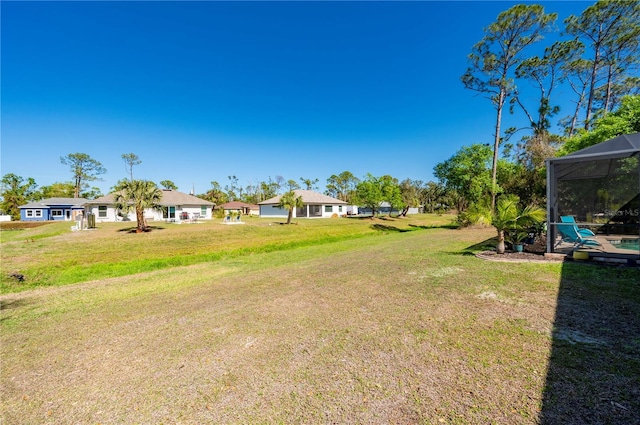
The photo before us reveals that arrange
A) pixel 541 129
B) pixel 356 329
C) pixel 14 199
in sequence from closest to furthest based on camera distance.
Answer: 1. pixel 356 329
2. pixel 541 129
3. pixel 14 199

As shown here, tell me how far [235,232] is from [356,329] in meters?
19.4

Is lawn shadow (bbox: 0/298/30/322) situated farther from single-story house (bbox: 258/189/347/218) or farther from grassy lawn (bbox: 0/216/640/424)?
single-story house (bbox: 258/189/347/218)

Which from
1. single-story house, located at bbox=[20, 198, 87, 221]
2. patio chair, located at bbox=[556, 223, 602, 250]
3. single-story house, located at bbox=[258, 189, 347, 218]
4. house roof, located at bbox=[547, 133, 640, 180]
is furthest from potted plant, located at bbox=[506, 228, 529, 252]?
single-story house, located at bbox=[20, 198, 87, 221]

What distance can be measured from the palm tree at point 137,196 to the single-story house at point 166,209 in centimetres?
779

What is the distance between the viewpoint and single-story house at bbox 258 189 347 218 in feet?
142

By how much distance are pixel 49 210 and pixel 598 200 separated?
6217 cm

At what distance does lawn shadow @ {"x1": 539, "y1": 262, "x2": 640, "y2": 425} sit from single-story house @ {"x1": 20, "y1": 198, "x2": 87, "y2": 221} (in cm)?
5491

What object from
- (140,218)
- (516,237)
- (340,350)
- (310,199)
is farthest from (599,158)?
(310,199)

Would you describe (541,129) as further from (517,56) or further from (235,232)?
(235,232)

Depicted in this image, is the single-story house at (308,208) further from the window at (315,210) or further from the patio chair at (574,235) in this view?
the patio chair at (574,235)

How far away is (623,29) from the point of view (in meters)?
19.0

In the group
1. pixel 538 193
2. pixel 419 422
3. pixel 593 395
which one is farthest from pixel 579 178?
pixel 419 422

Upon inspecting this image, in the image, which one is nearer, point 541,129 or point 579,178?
point 579,178

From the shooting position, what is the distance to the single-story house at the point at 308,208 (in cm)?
4338
